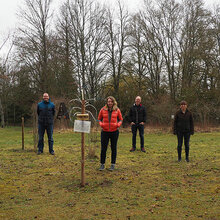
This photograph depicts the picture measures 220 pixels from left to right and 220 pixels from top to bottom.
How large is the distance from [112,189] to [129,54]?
24476 millimetres

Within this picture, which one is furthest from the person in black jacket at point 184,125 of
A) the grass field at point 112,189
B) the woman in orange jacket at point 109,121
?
the woman in orange jacket at point 109,121

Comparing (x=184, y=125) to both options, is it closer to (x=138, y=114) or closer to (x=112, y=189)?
(x=138, y=114)

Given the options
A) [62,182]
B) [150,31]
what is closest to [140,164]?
[62,182]

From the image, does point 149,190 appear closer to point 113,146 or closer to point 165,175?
point 165,175

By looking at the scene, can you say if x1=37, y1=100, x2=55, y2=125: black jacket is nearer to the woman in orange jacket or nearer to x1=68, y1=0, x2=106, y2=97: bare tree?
the woman in orange jacket

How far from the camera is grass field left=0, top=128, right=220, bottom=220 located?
374 centimetres

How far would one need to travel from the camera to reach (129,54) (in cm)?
2806

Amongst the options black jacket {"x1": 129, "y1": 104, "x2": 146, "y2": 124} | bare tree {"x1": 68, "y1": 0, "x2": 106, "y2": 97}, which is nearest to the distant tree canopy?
bare tree {"x1": 68, "y1": 0, "x2": 106, "y2": 97}

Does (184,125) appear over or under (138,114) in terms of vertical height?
under

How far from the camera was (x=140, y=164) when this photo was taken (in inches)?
277

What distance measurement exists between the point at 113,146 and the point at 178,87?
2165 centimetres

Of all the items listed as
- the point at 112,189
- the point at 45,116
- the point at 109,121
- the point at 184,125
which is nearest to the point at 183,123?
the point at 184,125

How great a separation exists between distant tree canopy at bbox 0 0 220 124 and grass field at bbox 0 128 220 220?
18.1m

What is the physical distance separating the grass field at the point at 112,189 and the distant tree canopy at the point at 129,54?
18.1 meters
